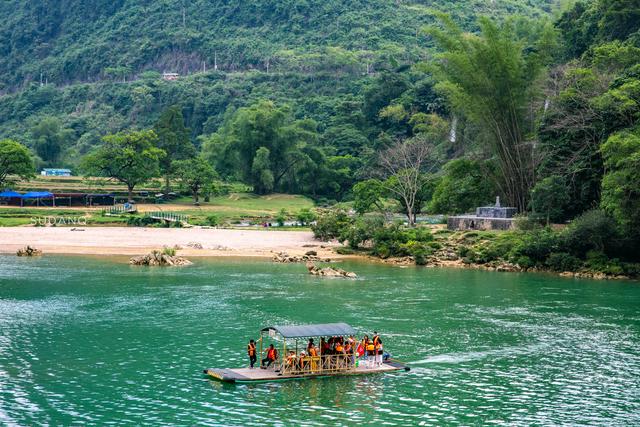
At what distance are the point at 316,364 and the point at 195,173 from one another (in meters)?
89.5

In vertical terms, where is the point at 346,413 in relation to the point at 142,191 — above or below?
below

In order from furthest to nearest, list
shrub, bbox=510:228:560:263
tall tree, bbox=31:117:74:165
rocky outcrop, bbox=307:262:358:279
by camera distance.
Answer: tall tree, bbox=31:117:74:165 < shrub, bbox=510:228:560:263 < rocky outcrop, bbox=307:262:358:279

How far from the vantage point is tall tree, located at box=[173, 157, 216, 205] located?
4968 inches

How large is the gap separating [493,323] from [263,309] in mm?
13606

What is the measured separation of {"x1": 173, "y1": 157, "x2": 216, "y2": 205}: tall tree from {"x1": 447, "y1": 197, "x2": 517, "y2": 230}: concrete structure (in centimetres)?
4519

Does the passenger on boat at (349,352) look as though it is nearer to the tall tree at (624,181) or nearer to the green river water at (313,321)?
the green river water at (313,321)

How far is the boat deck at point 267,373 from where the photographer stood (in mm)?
37312

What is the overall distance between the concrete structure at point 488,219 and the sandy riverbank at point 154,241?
13.4 meters

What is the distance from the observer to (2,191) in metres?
125

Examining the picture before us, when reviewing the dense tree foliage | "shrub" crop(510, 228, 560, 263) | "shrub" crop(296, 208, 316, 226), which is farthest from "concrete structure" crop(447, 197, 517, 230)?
"shrub" crop(296, 208, 316, 226)

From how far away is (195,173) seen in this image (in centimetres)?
12619

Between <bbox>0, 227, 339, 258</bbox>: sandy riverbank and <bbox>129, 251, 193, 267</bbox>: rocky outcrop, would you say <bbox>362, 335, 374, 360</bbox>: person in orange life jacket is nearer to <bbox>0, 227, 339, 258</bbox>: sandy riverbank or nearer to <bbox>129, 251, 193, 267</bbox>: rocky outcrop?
<bbox>129, 251, 193, 267</bbox>: rocky outcrop

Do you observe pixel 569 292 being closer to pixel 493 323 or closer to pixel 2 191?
pixel 493 323

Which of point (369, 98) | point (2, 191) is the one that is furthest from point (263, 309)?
point (369, 98)
